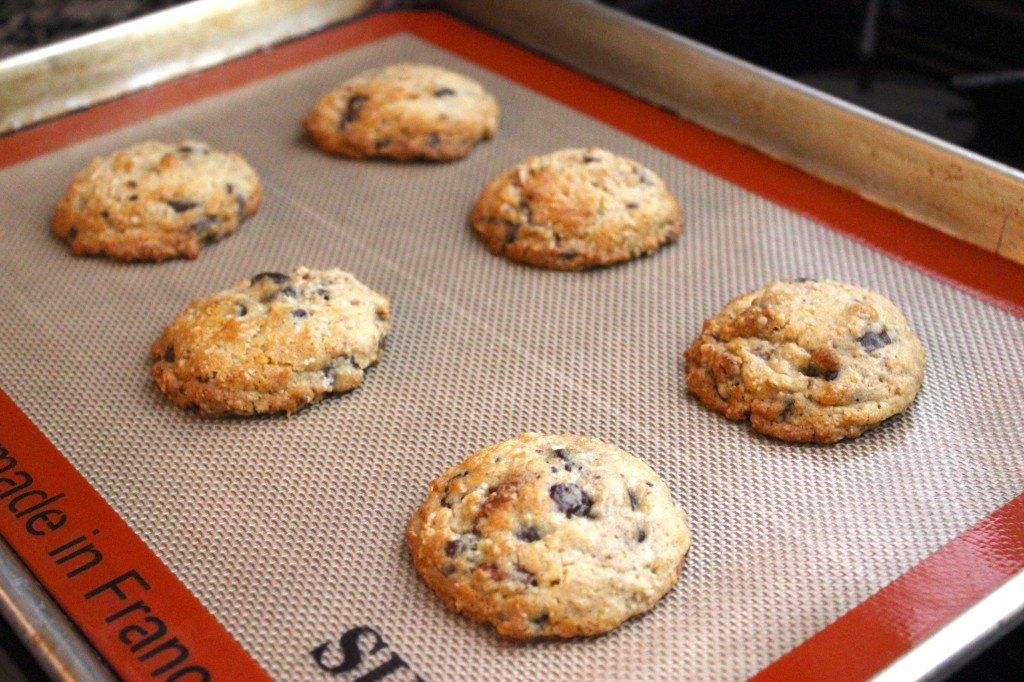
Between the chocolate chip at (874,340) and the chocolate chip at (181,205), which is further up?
the chocolate chip at (874,340)

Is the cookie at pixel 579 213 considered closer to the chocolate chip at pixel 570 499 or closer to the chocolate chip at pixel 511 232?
the chocolate chip at pixel 511 232

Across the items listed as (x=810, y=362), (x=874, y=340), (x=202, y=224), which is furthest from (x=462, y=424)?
(x=202, y=224)

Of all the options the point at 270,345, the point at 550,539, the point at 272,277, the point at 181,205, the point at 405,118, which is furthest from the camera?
the point at 405,118

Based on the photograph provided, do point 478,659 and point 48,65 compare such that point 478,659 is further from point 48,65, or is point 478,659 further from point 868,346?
point 48,65

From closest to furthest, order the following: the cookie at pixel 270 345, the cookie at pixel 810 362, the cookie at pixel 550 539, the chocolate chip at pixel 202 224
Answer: the cookie at pixel 550 539 → the cookie at pixel 810 362 → the cookie at pixel 270 345 → the chocolate chip at pixel 202 224

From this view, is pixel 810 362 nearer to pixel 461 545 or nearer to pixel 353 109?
pixel 461 545

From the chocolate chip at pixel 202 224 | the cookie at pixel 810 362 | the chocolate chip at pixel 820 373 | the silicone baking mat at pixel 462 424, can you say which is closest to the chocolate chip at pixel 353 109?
the silicone baking mat at pixel 462 424
